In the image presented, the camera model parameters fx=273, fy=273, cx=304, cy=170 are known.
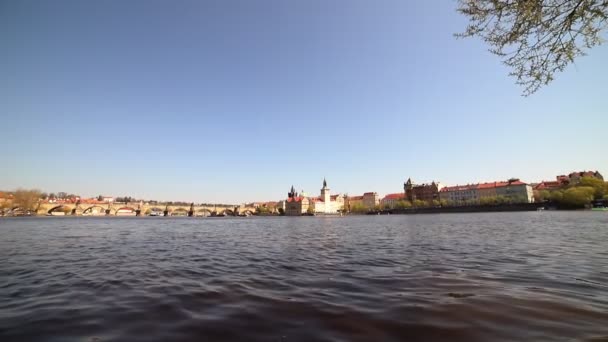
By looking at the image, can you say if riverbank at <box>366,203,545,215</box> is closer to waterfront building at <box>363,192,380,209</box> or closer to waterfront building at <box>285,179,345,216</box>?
waterfront building at <box>363,192,380,209</box>

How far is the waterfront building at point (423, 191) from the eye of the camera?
158 meters

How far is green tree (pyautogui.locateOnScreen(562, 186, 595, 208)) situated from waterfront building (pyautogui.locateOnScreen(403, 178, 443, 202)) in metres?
74.5

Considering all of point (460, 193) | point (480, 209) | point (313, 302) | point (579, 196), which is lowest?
point (313, 302)

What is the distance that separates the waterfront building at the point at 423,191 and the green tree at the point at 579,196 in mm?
74522

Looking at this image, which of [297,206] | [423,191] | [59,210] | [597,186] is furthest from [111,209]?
[597,186]

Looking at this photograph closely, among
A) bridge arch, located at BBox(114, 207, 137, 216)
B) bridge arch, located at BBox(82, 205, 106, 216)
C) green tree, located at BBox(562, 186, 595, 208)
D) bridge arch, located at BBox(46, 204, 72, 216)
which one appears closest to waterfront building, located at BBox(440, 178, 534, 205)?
green tree, located at BBox(562, 186, 595, 208)

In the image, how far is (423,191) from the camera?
531ft

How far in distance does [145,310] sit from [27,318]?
1955 millimetres

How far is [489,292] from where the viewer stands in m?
6.25

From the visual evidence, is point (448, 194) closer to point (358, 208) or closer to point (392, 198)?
point (392, 198)

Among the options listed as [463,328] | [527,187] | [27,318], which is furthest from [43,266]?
[527,187]

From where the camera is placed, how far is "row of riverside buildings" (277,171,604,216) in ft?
415

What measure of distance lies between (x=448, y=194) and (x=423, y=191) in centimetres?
1318

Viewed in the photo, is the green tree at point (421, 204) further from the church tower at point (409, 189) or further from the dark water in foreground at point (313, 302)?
the dark water in foreground at point (313, 302)
